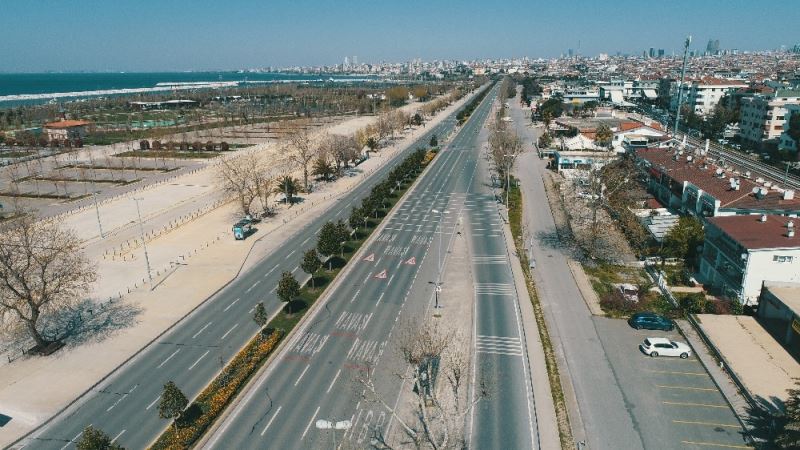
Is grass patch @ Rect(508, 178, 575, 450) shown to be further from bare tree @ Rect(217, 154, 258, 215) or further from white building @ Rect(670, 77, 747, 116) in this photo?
white building @ Rect(670, 77, 747, 116)

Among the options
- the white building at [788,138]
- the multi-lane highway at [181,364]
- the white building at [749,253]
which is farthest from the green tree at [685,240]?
the white building at [788,138]

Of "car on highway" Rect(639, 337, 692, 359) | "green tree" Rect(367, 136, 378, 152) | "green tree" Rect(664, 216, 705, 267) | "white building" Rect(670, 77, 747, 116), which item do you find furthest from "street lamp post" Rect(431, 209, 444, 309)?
"white building" Rect(670, 77, 747, 116)

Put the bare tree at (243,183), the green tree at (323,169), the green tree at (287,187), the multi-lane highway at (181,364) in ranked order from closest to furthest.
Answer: the multi-lane highway at (181,364)
the bare tree at (243,183)
the green tree at (287,187)
the green tree at (323,169)

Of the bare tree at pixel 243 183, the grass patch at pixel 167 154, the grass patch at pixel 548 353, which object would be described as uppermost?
the bare tree at pixel 243 183

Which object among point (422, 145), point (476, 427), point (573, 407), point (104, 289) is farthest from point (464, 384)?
point (422, 145)

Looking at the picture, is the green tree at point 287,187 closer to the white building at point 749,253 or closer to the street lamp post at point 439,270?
the street lamp post at point 439,270

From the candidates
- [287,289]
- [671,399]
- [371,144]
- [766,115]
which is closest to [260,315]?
[287,289]

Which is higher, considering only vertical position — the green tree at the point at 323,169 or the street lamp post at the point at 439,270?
the green tree at the point at 323,169
